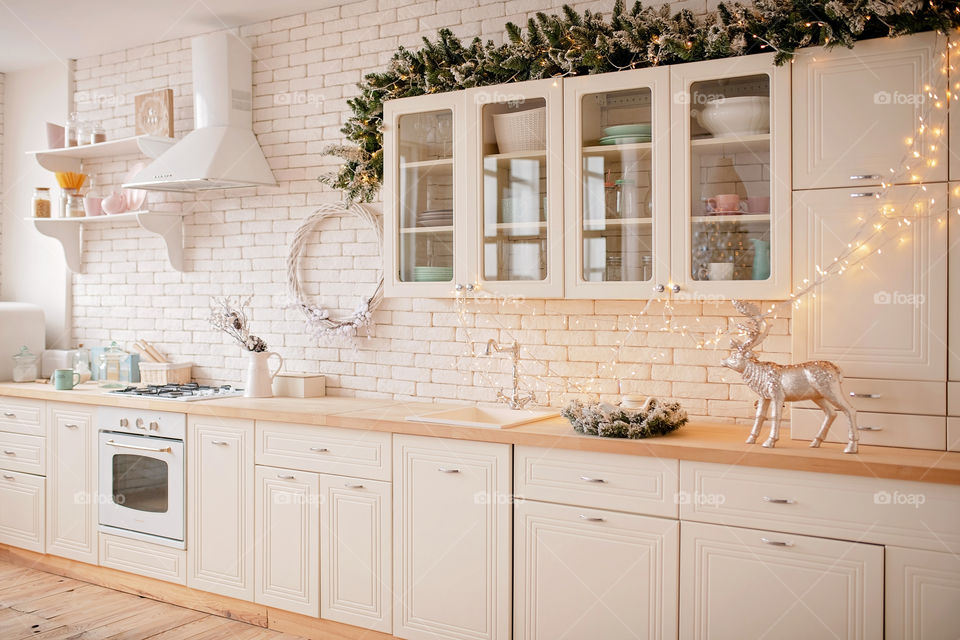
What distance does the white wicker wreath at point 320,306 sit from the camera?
407cm

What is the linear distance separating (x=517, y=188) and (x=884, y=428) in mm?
1528

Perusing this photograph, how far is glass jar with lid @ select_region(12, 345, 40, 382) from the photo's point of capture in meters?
4.74

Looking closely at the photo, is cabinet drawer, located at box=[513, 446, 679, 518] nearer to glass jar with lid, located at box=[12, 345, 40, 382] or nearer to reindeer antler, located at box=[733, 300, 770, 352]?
reindeer antler, located at box=[733, 300, 770, 352]

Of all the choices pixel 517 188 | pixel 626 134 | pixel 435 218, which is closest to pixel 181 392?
pixel 435 218

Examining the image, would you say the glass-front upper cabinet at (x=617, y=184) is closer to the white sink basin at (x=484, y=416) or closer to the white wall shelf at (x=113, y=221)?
the white sink basin at (x=484, y=416)

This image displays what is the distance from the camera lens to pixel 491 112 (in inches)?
135

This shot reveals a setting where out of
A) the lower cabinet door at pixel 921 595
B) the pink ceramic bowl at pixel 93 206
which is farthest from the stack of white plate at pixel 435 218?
the pink ceramic bowl at pixel 93 206

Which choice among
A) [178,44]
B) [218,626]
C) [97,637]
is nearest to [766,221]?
[218,626]

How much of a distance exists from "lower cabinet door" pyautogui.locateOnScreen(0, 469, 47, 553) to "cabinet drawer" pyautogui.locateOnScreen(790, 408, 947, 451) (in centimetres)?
357

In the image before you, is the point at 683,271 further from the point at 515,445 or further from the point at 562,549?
the point at 562,549

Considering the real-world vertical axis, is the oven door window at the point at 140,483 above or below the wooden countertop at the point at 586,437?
below

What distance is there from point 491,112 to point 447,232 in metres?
0.50

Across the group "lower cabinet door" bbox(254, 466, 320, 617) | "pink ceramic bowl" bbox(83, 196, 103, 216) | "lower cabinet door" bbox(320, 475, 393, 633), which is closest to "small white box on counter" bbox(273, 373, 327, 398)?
"lower cabinet door" bbox(254, 466, 320, 617)

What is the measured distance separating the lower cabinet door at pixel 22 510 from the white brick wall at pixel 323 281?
36.6 inches
